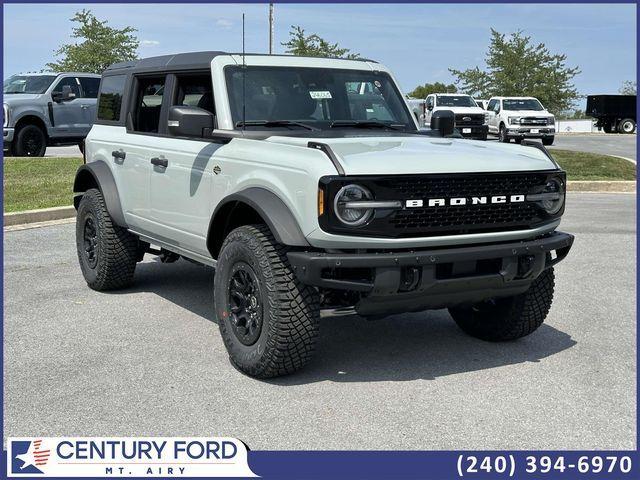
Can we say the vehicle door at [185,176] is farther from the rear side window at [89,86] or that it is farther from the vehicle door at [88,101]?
the rear side window at [89,86]

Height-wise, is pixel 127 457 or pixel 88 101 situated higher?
pixel 88 101

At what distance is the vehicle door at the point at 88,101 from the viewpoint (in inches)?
793

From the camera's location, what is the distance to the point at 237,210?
5.43m

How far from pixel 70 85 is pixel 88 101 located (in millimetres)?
549

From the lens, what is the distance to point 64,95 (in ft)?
63.5

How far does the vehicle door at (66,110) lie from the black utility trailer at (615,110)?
31.5 metres

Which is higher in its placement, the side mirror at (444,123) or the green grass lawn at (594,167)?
the side mirror at (444,123)

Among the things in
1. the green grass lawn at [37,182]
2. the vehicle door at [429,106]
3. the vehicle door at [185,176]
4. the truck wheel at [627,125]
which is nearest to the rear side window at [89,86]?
the green grass lawn at [37,182]

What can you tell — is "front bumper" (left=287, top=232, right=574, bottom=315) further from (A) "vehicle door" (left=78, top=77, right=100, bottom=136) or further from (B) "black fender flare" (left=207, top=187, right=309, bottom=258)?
(A) "vehicle door" (left=78, top=77, right=100, bottom=136)

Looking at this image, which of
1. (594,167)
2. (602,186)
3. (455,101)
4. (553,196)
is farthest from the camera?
(455,101)

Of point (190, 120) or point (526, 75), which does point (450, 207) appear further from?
point (526, 75)

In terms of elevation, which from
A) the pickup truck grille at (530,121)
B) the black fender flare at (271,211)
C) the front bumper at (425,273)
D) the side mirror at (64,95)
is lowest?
the pickup truck grille at (530,121)

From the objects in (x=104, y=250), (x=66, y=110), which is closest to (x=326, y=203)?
(x=104, y=250)

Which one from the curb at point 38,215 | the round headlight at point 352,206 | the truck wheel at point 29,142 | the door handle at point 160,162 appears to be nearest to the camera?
the round headlight at point 352,206
